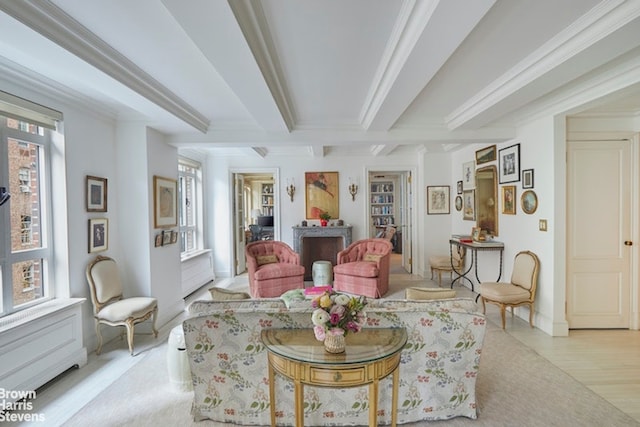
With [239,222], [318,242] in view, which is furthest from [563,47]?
[239,222]

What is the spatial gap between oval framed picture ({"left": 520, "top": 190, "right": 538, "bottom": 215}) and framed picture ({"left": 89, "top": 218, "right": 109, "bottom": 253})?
199 inches

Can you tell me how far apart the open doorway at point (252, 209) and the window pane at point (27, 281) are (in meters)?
3.56

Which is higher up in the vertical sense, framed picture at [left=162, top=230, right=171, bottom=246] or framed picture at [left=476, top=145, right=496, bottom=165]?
framed picture at [left=476, top=145, right=496, bottom=165]

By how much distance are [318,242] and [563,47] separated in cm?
497

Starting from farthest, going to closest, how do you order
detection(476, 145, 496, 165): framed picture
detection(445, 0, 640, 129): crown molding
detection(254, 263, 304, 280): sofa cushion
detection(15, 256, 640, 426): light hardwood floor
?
detection(254, 263, 304, 280): sofa cushion
detection(476, 145, 496, 165): framed picture
detection(15, 256, 640, 426): light hardwood floor
detection(445, 0, 640, 129): crown molding

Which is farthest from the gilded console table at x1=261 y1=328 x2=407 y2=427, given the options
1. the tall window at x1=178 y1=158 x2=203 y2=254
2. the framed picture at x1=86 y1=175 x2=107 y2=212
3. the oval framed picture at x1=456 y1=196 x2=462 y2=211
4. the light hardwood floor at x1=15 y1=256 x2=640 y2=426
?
the oval framed picture at x1=456 y1=196 x2=462 y2=211

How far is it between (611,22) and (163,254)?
15.3 feet

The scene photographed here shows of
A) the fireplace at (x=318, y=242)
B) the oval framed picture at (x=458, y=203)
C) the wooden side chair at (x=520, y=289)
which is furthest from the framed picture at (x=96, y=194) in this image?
the oval framed picture at (x=458, y=203)

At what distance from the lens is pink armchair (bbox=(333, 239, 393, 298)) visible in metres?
4.65

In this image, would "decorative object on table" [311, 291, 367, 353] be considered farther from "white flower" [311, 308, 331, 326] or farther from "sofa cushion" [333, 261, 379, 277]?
"sofa cushion" [333, 261, 379, 277]

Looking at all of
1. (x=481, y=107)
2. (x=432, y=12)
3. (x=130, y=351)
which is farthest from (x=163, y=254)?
(x=481, y=107)

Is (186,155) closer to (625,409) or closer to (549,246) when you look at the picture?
(549,246)

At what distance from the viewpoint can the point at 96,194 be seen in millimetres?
3184

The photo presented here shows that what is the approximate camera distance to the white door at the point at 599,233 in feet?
11.1
